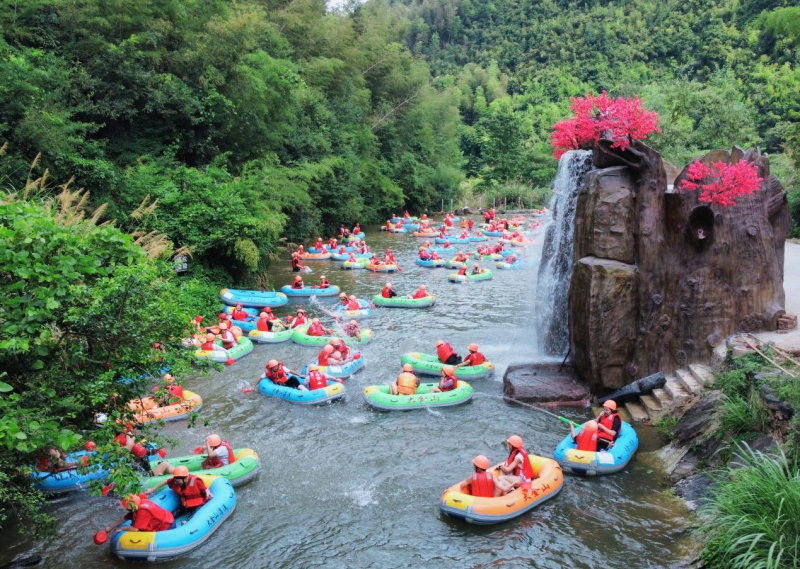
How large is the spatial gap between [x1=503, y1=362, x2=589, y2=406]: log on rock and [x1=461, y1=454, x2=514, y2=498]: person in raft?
358cm

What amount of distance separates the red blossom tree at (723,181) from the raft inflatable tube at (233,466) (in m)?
8.77

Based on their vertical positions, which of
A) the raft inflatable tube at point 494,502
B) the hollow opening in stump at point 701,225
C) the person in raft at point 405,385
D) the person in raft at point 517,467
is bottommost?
the raft inflatable tube at point 494,502

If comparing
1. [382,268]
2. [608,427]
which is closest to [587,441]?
[608,427]

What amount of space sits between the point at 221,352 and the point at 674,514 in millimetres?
10221

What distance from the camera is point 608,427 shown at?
973 centimetres

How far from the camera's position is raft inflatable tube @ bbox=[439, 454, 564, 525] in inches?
323

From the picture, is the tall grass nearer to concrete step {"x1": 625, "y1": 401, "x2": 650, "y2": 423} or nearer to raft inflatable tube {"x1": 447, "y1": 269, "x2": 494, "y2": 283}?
concrete step {"x1": 625, "y1": 401, "x2": 650, "y2": 423}

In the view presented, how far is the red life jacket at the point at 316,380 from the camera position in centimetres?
1238

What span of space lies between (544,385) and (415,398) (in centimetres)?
256

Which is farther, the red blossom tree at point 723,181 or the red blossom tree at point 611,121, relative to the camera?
the red blossom tree at point 611,121

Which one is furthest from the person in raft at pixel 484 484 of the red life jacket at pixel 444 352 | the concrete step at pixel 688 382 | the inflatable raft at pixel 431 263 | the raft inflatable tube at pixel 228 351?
the inflatable raft at pixel 431 263

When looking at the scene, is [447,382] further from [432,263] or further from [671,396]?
[432,263]

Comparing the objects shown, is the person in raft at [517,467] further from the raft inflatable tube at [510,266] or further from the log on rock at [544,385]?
the raft inflatable tube at [510,266]

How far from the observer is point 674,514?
8195 millimetres
